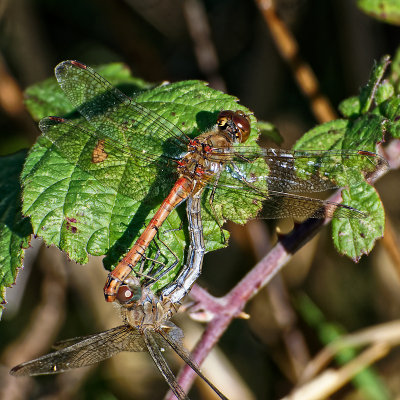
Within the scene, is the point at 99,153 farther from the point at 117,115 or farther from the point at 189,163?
the point at 189,163

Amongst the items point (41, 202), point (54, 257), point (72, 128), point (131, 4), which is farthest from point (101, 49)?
point (41, 202)

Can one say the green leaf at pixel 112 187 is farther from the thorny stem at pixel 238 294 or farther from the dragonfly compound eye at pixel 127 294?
the thorny stem at pixel 238 294

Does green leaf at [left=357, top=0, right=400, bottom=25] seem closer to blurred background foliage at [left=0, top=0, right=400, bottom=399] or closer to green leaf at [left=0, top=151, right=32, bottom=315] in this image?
blurred background foliage at [left=0, top=0, right=400, bottom=399]

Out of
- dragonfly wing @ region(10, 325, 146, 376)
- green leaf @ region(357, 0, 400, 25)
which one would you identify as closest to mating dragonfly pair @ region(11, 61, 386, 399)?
dragonfly wing @ region(10, 325, 146, 376)

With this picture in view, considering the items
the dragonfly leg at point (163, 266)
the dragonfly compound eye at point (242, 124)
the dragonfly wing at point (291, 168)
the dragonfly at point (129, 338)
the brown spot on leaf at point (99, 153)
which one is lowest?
the dragonfly at point (129, 338)

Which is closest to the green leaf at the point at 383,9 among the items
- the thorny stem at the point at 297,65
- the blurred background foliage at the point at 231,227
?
the thorny stem at the point at 297,65

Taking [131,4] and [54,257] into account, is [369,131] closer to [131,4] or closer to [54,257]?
[54,257]

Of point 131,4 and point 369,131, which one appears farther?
point 131,4
